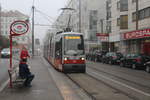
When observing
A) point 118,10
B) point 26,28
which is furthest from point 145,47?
point 26,28

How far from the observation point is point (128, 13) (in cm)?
3862

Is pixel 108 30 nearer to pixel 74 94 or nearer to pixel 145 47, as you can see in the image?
pixel 145 47

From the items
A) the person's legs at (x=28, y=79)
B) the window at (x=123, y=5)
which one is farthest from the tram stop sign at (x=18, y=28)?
the window at (x=123, y=5)

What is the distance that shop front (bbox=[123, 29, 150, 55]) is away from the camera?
103ft

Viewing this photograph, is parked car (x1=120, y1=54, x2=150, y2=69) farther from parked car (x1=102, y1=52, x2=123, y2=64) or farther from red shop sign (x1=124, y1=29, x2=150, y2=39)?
red shop sign (x1=124, y1=29, x2=150, y2=39)

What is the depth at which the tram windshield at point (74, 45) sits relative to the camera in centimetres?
1859

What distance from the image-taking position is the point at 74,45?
18812 mm

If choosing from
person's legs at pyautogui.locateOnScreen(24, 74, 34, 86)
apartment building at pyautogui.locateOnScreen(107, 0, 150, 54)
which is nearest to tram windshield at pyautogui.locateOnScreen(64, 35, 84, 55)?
person's legs at pyautogui.locateOnScreen(24, 74, 34, 86)

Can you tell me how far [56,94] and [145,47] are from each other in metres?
26.6

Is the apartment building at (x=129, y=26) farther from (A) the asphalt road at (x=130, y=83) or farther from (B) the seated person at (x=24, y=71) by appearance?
(B) the seated person at (x=24, y=71)

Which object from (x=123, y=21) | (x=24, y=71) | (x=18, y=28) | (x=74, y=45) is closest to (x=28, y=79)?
(x=24, y=71)

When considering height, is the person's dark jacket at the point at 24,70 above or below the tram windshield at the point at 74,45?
below

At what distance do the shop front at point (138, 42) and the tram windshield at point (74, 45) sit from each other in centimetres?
1346

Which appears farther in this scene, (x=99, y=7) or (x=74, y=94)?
(x=99, y=7)
